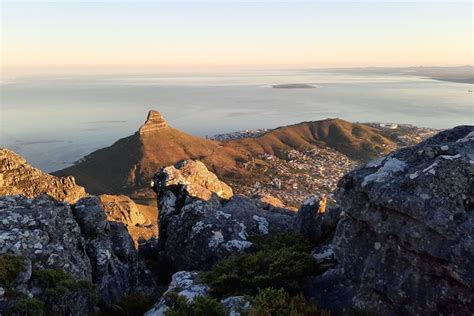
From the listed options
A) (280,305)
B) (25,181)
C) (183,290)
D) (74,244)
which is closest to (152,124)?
(25,181)

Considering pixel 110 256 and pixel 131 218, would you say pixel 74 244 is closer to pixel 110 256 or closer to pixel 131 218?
pixel 110 256

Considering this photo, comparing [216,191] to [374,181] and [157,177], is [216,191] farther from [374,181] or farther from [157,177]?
[374,181]

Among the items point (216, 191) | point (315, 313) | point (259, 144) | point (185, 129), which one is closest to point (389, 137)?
point (259, 144)

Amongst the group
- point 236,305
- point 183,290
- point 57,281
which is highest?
point 57,281

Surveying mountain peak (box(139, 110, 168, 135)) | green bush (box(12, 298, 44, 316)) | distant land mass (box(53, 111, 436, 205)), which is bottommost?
distant land mass (box(53, 111, 436, 205))

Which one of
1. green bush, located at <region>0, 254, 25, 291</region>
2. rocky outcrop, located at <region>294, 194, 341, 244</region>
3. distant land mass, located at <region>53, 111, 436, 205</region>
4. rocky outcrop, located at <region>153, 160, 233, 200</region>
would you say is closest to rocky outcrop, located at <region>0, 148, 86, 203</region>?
rocky outcrop, located at <region>153, 160, 233, 200</region>

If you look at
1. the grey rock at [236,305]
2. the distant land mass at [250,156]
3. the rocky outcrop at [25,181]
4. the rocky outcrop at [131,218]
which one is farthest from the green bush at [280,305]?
the distant land mass at [250,156]

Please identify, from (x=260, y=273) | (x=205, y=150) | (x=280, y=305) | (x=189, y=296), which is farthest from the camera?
(x=205, y=150)

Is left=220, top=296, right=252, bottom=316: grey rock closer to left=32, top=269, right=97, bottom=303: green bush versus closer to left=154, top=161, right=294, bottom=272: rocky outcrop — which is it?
left=32, top=269, right=97, bottom=303: green bush
